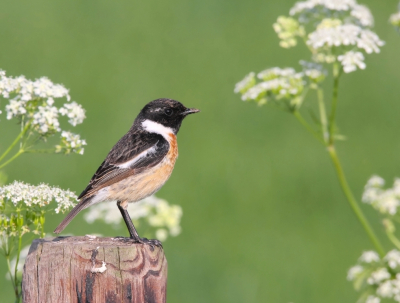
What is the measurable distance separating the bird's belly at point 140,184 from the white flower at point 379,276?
5.87ft

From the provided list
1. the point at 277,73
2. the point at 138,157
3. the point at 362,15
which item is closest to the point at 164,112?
the point at 138,157

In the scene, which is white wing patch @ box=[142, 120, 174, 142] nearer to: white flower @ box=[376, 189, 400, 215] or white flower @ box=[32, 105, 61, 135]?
white flower @ box=[32, 105, 61, 135]

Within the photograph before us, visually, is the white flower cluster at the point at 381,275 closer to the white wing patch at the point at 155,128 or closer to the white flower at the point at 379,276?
the white flower at the point at 379,276

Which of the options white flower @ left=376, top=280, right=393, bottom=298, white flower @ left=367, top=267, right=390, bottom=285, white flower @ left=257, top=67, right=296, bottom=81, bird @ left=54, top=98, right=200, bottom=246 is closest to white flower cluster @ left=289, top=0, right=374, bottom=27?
white flower @ left=257, top=67, right=296, bottom=81

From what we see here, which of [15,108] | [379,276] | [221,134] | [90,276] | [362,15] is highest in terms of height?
[221,134]

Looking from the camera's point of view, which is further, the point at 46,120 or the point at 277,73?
the point at 277,73

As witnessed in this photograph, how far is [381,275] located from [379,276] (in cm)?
2

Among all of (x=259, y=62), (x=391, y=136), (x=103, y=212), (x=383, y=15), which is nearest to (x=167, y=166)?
(x=103, y=212)

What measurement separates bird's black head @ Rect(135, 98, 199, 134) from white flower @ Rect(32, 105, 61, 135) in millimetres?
1513

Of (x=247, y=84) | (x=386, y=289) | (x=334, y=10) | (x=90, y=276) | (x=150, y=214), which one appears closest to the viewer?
(x=90, y=276)

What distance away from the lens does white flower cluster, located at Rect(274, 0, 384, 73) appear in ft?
18.0

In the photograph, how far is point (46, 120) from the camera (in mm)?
4371

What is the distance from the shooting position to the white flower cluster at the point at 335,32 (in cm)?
548

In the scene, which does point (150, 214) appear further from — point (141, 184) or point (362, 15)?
point (362, 15)
